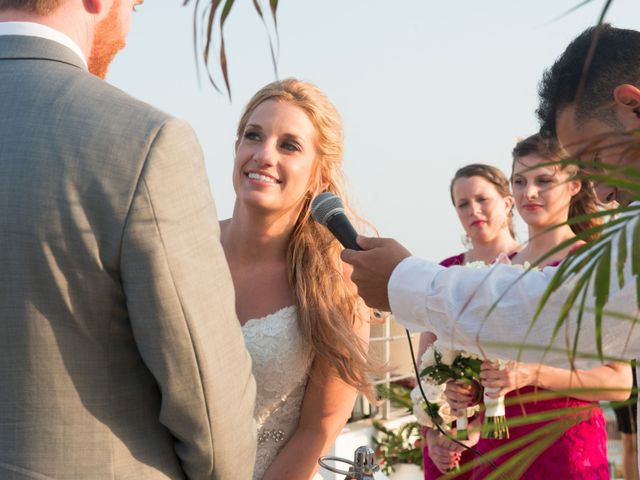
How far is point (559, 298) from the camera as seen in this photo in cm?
203

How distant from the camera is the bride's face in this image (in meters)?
4.04

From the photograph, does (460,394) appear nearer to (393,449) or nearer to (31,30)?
(31,30)

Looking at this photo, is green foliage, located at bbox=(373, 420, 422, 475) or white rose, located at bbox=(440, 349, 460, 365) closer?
white rose, located at bbox=(440, 349, 460, 365)

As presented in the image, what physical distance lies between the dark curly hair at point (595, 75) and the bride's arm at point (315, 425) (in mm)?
1686

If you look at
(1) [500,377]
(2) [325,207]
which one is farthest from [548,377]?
(2) [325,207]

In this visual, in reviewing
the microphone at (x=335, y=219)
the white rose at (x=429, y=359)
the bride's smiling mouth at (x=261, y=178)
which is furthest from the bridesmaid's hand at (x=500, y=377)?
the microphone at (x=335, y=219)

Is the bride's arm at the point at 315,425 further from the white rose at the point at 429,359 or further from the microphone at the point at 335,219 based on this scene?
the microphone at the point at 335,219

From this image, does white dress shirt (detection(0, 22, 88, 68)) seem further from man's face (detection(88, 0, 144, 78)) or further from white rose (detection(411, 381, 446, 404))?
white rose (detection(411, 381, 446, 404))

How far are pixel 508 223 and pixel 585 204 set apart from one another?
5.34 ft

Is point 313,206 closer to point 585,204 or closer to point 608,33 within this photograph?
point 608,33

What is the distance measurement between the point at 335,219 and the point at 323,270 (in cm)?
137

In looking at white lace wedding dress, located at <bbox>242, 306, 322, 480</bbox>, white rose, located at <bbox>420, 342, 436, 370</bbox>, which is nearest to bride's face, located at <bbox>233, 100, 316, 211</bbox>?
white lace wedding dress, located at <bbox>242, 306, 322, 480</bbox>

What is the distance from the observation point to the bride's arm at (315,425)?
3.72 m

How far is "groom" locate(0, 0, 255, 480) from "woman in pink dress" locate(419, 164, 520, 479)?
3988 mm
